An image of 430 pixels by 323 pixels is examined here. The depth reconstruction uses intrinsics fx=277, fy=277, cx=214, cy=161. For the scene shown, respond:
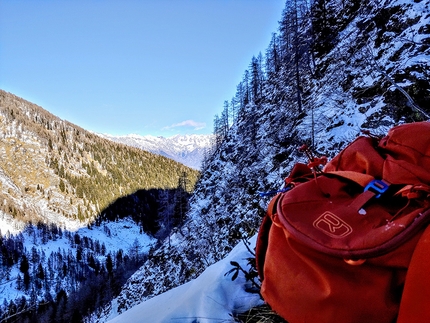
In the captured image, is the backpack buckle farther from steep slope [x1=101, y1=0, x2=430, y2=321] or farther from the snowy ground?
the snowy ground

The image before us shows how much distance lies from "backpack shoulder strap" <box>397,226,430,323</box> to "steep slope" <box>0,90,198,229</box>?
124199 millimetres

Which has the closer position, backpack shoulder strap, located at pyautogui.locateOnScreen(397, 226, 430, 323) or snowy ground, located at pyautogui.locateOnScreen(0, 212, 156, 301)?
backpack shoulder strap, located at pyautogui.locateOnScreen(397, 226, 430, 323)

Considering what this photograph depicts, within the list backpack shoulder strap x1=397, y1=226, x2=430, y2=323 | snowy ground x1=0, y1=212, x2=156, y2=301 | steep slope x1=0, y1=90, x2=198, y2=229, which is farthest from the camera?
steep slope x1=0, y1=90, x2=198, y2=229

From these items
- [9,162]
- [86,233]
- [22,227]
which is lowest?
[86,233]

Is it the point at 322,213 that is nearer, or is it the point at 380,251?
the point at 380,251

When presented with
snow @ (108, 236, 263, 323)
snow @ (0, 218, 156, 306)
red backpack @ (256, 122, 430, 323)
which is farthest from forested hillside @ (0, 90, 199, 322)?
red backpack @ (256, 122, 430, 323)

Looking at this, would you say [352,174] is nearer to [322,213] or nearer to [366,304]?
[322,213]

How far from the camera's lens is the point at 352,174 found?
52.3 inches

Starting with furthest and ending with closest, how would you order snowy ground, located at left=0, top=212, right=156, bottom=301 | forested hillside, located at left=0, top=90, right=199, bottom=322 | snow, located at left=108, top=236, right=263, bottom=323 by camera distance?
1. snowy ground, located at left=0, top=212, right=156, bottom=301
2. forested hillside, located at left=0, top=90, right=199, bottom=322
3. snow, located at left=108, top=236, right=263, bottom=323

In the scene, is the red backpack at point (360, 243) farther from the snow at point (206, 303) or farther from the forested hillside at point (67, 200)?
the forested hillside at point (67, 200)

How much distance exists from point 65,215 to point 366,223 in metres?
151

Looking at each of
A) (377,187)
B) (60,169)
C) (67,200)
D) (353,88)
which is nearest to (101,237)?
(67,200)

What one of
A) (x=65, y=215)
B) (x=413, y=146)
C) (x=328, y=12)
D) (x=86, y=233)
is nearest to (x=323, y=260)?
(x=413, y=146)

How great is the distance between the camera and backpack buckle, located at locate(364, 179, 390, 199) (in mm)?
1172
